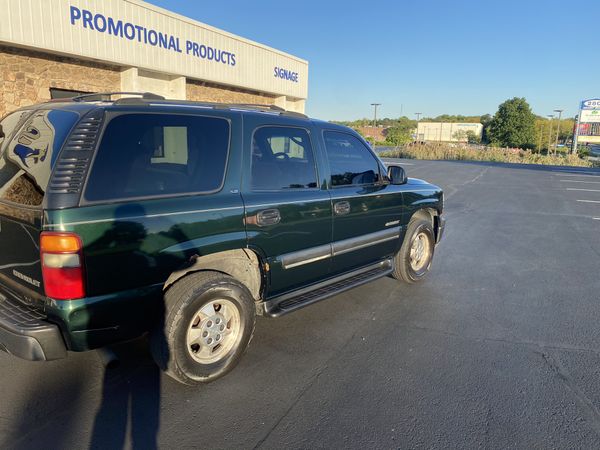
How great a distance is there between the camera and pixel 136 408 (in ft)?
8.98

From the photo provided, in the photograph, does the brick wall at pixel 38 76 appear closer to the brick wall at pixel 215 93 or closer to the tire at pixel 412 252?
the brick wall at pixel 215 93

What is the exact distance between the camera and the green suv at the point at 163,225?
8.07 ft

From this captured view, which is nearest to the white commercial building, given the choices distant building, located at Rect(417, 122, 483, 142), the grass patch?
the grass patch

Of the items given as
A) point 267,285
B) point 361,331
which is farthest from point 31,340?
point 361,331

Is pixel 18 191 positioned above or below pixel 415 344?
above

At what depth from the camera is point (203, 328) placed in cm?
300

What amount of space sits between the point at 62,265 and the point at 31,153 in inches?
33.9

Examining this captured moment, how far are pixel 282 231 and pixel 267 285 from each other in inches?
17.9

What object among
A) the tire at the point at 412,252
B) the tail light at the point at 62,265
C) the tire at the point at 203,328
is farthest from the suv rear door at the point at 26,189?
the tire at the point at 412,252

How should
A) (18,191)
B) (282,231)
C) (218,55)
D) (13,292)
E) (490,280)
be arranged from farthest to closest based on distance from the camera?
(218,55) → (490,280) → (282,231) → (13,292) → (18,191)

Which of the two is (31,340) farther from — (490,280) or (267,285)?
(490,280)

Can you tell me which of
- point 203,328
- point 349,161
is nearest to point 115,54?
point 349,161

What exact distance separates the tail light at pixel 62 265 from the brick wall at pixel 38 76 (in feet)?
28.9

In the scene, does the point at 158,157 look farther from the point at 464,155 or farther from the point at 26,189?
the point at 464,155
